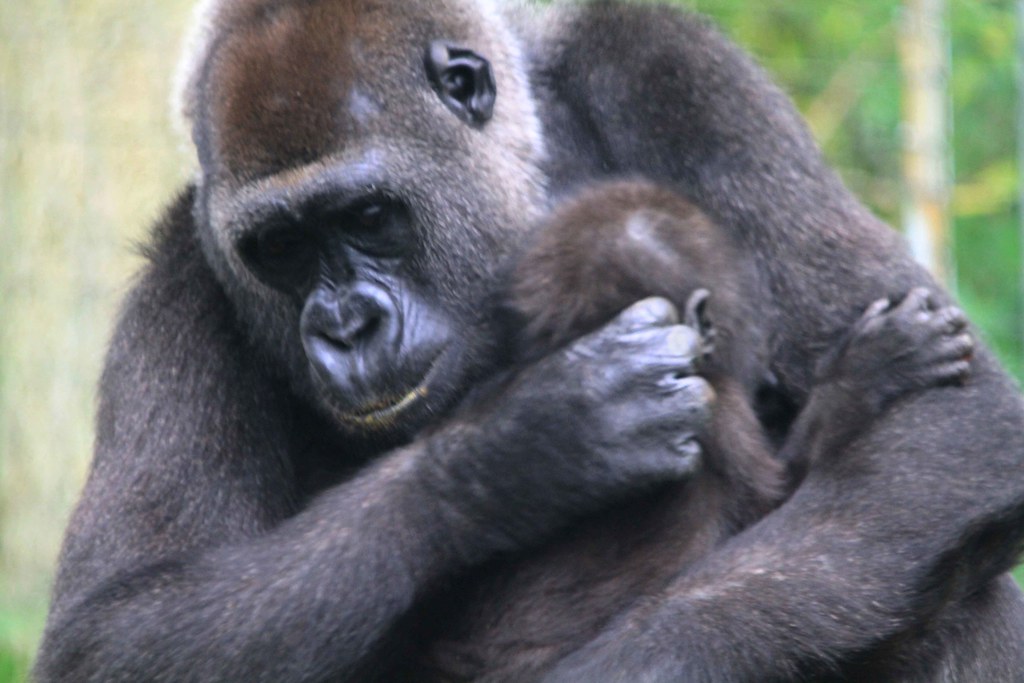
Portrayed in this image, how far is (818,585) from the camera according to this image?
10.4ft

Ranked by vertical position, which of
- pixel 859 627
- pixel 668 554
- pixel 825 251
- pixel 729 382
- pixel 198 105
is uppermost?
pixel 198 105

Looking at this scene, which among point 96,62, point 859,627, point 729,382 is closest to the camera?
point 859,627

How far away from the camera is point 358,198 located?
3.45 meters

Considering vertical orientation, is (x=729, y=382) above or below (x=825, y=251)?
below

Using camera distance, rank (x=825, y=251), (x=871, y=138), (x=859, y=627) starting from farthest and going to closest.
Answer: (x=871, y=138)
(x=825, y=251)
(x=859, y=627)

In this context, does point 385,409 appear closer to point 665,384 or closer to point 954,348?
point 665,384

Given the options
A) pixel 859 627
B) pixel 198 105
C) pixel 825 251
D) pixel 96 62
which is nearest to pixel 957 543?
pixel 859 627

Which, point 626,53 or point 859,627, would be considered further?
point 626,53

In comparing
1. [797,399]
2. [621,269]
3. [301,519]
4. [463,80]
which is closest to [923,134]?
[797,399]

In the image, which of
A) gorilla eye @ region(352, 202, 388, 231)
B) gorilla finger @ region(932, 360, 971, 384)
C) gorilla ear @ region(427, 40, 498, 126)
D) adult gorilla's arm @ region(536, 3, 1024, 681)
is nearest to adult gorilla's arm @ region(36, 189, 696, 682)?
adult gorilla's arm @ region(536, 3, 1024, 681)

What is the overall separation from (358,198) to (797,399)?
3.90 feet

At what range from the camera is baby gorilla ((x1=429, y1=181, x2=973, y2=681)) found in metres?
3.21

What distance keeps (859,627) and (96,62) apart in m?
3.69

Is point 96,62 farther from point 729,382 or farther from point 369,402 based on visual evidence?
point 729,382
